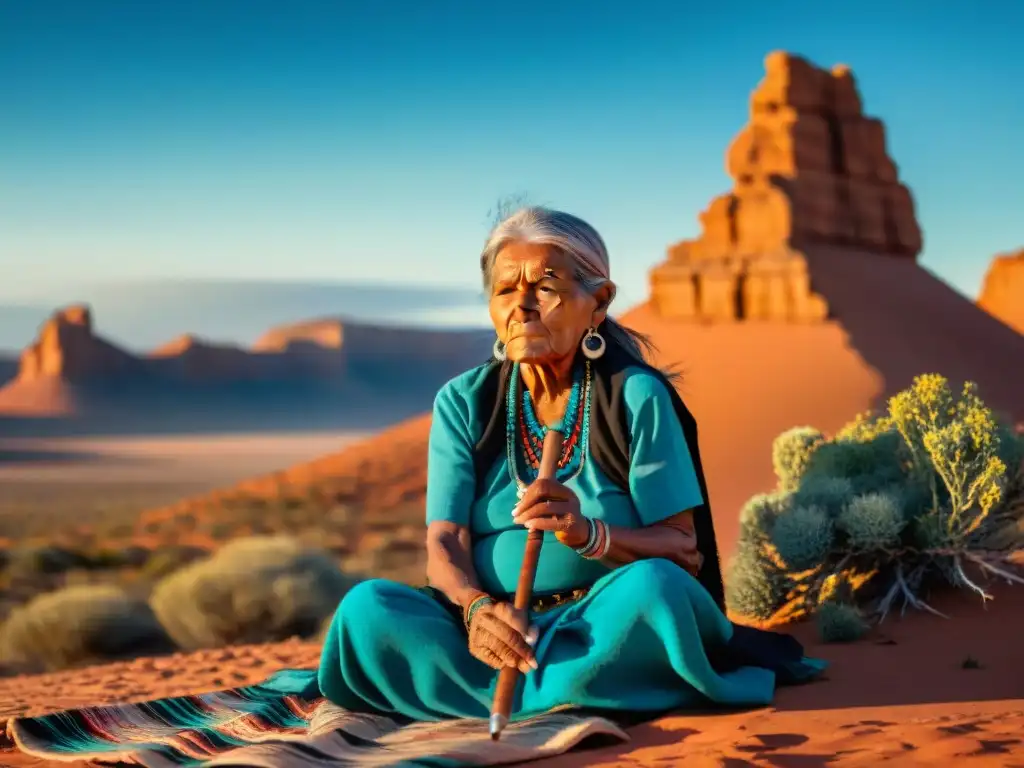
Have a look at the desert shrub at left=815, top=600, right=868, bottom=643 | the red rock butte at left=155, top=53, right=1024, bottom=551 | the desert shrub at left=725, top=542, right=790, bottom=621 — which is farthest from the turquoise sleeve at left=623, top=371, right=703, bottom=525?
the red rock butte at left=155, top=53, right=1024, bottom=551

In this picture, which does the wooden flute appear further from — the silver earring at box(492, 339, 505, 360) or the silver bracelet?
the silver earring at box(492, 339, 505, 360)

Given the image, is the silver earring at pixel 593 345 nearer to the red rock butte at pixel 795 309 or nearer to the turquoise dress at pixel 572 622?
the turquoise dress at pixel 572 622

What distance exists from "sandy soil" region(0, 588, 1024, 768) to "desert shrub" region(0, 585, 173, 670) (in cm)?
400

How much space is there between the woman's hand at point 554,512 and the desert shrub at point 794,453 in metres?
4.19

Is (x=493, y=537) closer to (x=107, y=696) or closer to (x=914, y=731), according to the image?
(x=914, y=731)

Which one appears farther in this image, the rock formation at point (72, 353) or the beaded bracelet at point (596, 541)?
the rock formation at point (72, 353)

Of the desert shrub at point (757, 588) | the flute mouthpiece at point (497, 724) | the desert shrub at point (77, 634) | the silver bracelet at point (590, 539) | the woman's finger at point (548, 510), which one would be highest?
the woman's finger at point (548, 510)

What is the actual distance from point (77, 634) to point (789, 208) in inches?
1223

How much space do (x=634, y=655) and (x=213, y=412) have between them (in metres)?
95.6

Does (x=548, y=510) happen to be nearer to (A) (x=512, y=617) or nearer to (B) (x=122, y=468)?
(A) (x=512, y=617)

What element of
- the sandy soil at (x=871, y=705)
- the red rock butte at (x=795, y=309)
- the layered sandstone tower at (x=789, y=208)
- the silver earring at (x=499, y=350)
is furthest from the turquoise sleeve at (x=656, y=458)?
the layered sandstone tower at (x=789, y=208)

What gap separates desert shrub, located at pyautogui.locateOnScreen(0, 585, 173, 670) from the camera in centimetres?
1120

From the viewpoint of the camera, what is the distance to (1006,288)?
202 ft

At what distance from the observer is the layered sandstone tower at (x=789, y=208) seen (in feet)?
119
